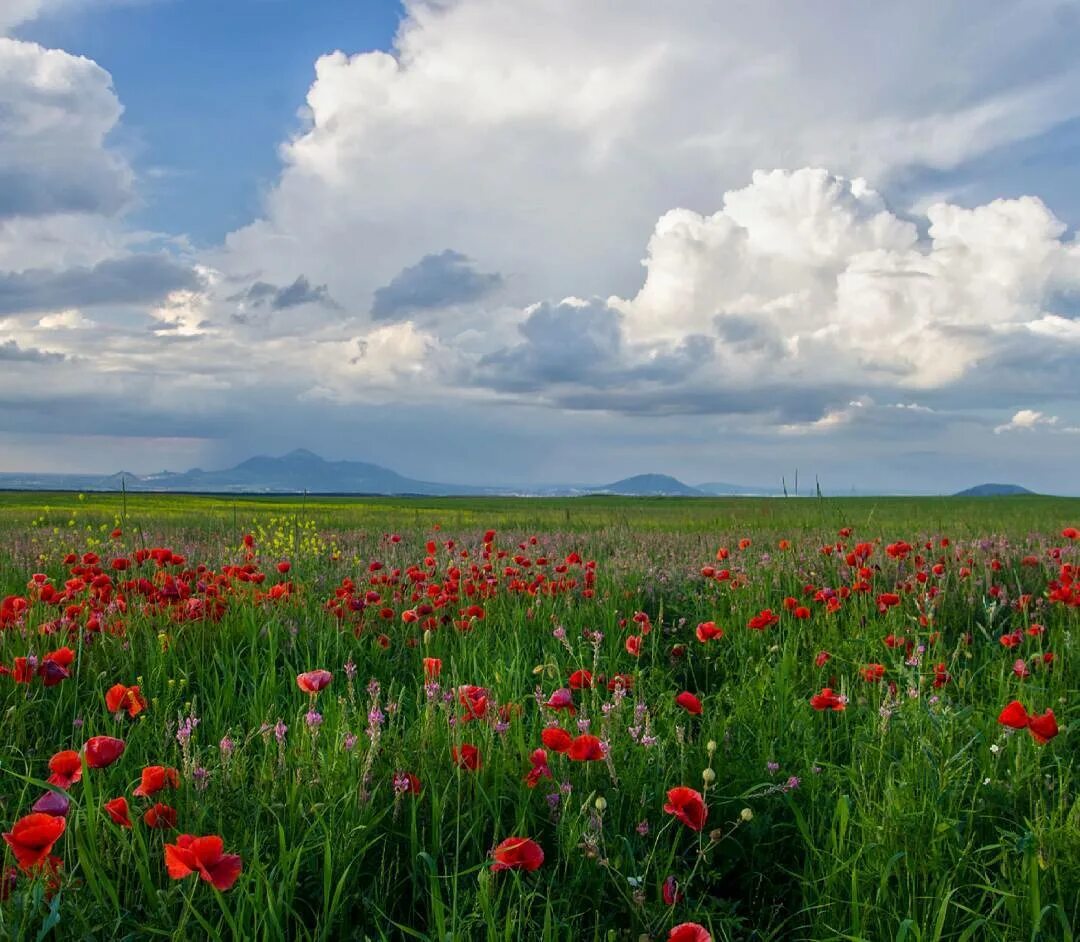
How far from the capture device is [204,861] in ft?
6.03

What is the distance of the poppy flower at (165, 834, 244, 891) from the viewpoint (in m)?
1.82

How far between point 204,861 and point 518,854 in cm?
71

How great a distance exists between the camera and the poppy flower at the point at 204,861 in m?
1.82

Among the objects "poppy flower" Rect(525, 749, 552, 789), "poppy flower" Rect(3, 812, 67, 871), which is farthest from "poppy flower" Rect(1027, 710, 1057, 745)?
"poppy flower" Rect(3, 812, 67, 871)

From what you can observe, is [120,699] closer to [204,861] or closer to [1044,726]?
[204,861]

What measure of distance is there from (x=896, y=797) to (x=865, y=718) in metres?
1.29

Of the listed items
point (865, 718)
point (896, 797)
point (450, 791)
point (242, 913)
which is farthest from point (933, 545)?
point (242, 913)

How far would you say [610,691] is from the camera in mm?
4184

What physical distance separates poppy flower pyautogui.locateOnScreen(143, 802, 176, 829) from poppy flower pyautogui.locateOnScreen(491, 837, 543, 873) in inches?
36.7

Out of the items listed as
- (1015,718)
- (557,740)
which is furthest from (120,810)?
(1015,718)

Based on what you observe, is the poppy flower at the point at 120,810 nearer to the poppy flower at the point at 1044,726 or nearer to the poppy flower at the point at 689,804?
the poppy flower at the point at 689,804

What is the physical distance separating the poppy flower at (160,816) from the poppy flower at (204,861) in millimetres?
453

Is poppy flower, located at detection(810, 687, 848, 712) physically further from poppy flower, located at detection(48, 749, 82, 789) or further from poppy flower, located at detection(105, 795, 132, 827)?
poppy flower, located at detection(48, 749, 82, 789)

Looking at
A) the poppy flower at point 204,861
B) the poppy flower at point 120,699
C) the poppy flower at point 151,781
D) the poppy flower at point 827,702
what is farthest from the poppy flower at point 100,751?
the poppy flower at point 827,702
